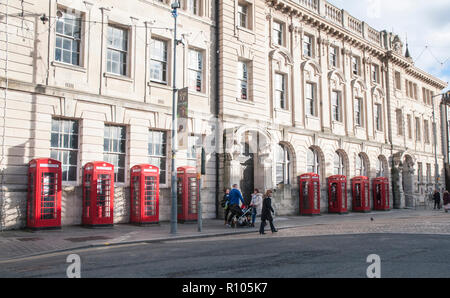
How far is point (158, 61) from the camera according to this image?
1952 cm

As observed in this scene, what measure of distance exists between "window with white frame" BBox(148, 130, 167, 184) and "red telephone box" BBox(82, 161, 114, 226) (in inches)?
131

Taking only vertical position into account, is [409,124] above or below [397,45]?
below

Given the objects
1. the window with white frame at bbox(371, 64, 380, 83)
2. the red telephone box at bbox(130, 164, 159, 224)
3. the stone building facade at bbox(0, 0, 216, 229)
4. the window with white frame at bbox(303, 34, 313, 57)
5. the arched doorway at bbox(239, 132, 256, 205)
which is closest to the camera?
the stone building facade at bbox(0, 0, 216, 229)

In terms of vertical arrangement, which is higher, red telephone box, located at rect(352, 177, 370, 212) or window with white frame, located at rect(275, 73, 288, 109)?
window with white frame, located at rect(275, 73, 288, 109)

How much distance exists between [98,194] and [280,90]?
14.3m

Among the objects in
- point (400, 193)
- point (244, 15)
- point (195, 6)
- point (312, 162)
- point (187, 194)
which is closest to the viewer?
point (187, 194)

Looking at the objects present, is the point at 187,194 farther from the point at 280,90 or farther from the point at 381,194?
the point at 381,194

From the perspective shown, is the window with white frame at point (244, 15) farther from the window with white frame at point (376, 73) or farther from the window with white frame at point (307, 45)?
the window with white frame at point (376, 73)

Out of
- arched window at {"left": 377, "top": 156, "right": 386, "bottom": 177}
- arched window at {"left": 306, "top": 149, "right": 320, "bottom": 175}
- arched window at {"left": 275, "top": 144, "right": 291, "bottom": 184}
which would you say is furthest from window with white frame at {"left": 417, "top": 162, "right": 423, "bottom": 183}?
arched window at {"left": 275, "top": 144, "right": 291, "bottom": 184}

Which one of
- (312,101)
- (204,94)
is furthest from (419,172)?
(204,94)

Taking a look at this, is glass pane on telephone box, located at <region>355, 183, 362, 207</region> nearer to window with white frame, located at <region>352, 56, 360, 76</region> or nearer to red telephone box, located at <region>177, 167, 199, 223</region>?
window with white frame, located at <region>352, 56, 360, 76</region>

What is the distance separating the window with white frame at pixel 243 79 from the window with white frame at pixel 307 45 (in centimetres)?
626

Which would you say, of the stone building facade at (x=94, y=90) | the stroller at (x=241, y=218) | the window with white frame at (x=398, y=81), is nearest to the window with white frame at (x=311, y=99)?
the stone building facade at (x=94, y=90)

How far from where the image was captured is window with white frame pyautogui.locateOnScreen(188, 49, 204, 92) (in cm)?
2077
